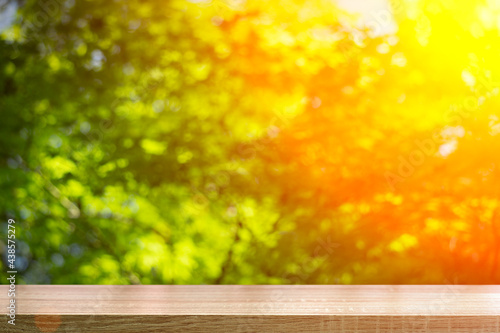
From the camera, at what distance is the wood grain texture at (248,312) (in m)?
0.36

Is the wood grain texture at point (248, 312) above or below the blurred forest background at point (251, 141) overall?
above

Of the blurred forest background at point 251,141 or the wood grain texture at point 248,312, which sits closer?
the wood grain texture at point 248,312

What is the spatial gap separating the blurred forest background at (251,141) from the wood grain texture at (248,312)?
1.27m

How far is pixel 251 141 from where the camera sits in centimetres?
180

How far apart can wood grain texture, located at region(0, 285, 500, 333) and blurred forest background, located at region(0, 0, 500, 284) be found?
127cm

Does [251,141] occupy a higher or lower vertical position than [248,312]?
lower

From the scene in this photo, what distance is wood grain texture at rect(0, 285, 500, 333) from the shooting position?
360 millimetres

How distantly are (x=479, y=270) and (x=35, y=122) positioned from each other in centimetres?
195

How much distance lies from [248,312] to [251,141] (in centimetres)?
144

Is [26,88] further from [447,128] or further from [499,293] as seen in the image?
[499,293]

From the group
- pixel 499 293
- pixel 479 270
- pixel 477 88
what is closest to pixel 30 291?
pixel 499 293

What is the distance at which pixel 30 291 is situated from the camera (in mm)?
480

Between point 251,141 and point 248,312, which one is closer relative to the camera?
point 248,312

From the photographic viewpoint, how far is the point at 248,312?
37cm
